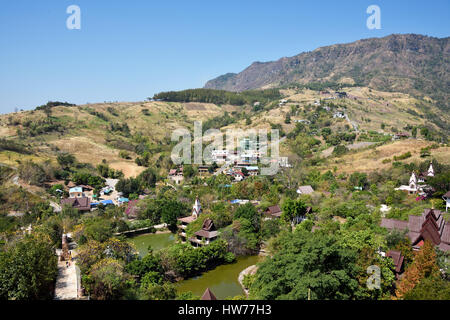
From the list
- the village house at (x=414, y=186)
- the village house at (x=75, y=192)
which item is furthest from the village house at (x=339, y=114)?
the village house at (x=75, y=192)

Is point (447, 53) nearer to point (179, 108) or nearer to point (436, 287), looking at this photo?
point (179, 108)

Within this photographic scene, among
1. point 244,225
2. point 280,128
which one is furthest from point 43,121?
point 244,225

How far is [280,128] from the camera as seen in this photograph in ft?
204

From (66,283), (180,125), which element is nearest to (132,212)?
(66,283)

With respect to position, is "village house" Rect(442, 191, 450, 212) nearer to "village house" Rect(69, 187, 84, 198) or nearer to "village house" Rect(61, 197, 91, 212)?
"village house" Rect(61, 197, 91, 212)

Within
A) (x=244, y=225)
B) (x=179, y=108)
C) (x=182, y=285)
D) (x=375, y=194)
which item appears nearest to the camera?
(x=182, y=285)

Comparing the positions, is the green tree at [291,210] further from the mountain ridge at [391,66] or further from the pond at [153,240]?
the mountain ridge at [391,66]

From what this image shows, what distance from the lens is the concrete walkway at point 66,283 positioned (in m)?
14.1

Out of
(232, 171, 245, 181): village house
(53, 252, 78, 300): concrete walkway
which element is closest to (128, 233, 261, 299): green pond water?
(53, 252, 78, 300): concrete walkway

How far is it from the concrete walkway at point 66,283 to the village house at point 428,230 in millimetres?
16358

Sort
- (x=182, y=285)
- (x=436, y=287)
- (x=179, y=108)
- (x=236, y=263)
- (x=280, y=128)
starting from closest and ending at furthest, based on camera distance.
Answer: (x=436, y=287) < (x=182, y=285) < (x=236, y=263) < (x=280, y=128) < (x=179, y=108)

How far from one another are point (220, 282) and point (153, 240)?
29.5 feet

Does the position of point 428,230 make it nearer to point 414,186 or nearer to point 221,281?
point 221,281
